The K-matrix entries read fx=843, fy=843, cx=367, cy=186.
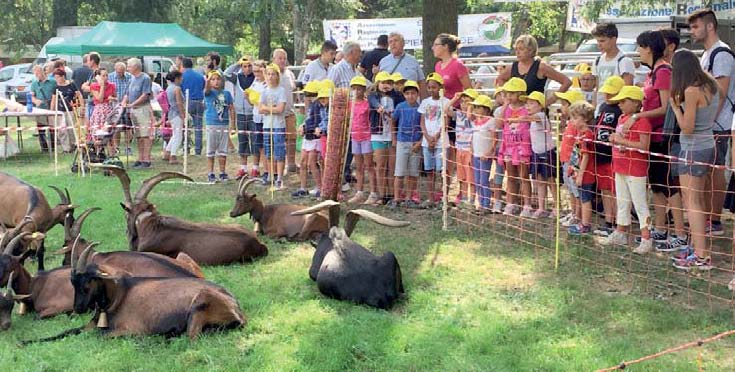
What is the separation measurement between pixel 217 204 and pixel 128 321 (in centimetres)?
472

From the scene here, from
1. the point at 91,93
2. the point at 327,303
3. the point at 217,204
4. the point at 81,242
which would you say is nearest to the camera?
the point at 327,303

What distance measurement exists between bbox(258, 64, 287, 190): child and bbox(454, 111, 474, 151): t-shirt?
2760 millimetres

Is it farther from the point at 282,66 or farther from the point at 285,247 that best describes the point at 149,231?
the point at 282,66

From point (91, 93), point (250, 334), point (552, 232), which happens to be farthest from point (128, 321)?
point (91, 93)

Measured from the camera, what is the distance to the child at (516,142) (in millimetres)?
8562

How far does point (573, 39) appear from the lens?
46.5 m

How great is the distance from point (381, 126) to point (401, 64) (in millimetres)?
841

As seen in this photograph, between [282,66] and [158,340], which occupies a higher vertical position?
[282,66]

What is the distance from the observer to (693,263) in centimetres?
684

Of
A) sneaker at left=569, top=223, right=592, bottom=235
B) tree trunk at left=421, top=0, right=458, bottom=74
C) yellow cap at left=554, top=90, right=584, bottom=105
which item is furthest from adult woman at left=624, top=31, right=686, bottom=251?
tree trunk at left=421, top=0, right=458, bottom=74

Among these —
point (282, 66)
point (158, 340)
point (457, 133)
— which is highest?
point (282, 66)

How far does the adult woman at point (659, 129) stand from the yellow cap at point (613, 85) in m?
0.23

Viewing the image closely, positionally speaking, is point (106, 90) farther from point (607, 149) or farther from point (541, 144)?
point (607, 149)

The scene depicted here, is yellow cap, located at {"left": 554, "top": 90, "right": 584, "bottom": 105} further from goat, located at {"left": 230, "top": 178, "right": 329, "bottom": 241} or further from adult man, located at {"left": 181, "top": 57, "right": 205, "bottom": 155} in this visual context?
adult man, located at {"left": 181, "top": 57, "right": 205, "bottom": 155}
